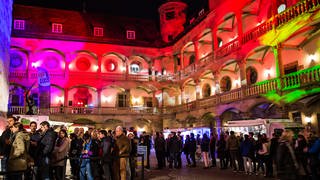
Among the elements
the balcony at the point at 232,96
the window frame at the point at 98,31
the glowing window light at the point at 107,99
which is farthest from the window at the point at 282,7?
the window frame at the point at 98,31

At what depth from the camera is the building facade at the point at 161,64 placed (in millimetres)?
23141

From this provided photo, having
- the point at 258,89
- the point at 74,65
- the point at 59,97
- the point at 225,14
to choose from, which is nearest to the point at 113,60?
the point at 74,65

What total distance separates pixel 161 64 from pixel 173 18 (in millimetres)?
6468

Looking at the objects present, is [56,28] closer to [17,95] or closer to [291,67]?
[17,95]

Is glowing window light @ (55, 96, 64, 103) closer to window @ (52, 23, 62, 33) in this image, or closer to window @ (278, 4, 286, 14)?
window @ (52, 23, 62, 33)

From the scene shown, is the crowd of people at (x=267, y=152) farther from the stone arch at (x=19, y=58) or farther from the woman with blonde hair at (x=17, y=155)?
the stone arch at (x=19, y=58)

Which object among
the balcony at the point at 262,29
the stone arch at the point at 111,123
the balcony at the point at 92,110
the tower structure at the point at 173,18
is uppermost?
the tower structure at the point at 173,18

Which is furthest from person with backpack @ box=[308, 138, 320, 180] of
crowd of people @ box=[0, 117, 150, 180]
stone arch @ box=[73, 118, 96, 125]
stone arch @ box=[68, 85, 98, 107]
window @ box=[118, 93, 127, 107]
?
window @ box=[118, 93, 127, 107]

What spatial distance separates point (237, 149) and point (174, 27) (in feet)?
93.9

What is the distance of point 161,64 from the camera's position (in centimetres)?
4031

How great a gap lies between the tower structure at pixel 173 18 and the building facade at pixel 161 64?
0.13 m

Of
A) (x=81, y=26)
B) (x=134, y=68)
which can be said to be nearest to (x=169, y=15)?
(x=134, y=68)

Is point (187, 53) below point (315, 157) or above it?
above

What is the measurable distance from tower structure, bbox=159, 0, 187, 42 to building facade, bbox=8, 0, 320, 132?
0.44 ft
